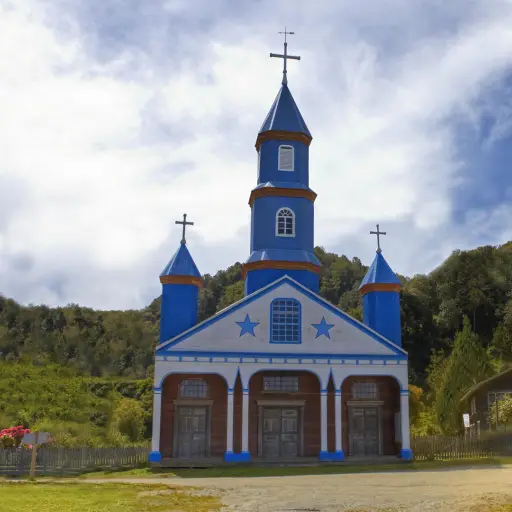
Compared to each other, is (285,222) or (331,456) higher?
(285,222)

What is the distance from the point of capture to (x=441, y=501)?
16266 mm

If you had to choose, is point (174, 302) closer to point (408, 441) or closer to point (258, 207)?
point (258, 207)

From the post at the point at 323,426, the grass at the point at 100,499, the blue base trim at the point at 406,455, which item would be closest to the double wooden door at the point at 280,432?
the post at the point at 323,426

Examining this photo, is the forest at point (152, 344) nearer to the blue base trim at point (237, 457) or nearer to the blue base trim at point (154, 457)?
the blue base trim at point (154, 457)

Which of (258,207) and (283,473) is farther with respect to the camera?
(258,207)

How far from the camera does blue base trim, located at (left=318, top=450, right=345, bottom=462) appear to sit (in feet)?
90.3

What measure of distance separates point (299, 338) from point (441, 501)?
1272 cm

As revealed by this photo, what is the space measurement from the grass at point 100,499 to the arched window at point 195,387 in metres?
9.40

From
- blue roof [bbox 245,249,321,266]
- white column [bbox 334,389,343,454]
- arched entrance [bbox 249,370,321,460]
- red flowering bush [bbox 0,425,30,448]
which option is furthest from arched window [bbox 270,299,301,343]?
red flowering bush [bbox 0,425,30,448]

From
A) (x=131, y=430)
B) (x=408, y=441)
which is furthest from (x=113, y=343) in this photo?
(x=408, y=441)

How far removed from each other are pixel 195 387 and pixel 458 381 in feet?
65.9

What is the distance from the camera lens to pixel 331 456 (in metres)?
27.6

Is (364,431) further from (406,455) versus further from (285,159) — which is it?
(285,159)

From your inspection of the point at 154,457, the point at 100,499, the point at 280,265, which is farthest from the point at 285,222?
the point at 100,499
